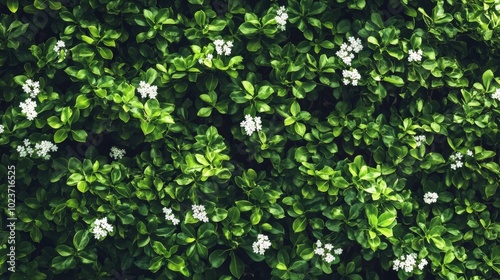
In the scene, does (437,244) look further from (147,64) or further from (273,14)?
(147,64)

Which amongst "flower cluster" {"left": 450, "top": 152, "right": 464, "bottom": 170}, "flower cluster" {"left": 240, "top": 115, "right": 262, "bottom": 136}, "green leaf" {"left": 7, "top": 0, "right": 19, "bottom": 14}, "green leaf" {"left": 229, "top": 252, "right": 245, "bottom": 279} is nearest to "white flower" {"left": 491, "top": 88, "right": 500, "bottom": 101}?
"flower cluster" {"left": 450, "top": 152, "right": 464, "bottom": 170}

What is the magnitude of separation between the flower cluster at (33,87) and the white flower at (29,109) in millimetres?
42

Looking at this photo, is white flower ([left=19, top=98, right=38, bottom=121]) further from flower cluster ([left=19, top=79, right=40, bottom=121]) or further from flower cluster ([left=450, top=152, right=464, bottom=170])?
flower cluster ([left=450, top=152, right=464, bottom=170])

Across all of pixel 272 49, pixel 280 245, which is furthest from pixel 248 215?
pixel 272 49

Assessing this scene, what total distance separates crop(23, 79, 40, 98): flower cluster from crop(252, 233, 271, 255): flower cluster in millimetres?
1264

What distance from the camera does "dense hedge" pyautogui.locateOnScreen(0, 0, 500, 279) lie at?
3230 millimetres

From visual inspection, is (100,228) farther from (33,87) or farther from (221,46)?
(221,46)

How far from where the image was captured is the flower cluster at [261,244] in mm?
3283

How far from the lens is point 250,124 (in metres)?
3.23

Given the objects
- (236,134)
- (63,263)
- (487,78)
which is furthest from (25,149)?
(487,78)

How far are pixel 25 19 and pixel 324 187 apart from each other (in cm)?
166

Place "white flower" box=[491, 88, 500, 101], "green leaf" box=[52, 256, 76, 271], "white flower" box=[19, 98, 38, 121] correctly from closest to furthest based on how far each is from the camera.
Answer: "white flower" box=[19, 98, 38, 121] → "green leaf" box=[52, 256, 76, 271] → "white flower" box=[491, 88, 500, 101]

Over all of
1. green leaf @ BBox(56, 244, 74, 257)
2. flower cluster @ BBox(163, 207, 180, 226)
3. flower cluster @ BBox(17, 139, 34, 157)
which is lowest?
green leaf @ BBox(56, 244, 74, 257)

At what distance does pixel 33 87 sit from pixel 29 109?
127mm
